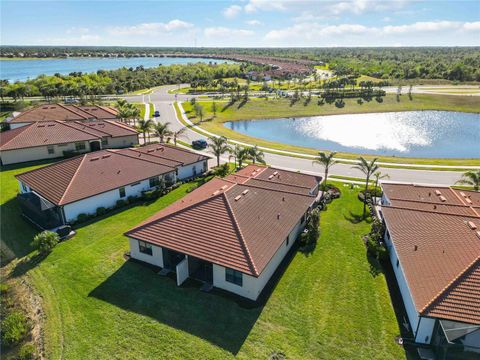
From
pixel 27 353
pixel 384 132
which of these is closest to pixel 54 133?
pixel 27 353

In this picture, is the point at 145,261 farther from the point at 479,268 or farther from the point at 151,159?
the point at 479,268

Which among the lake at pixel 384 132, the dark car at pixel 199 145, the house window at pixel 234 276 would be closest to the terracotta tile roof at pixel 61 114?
the dark car at pixel 199 145

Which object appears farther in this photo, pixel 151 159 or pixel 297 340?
pixel 151 159

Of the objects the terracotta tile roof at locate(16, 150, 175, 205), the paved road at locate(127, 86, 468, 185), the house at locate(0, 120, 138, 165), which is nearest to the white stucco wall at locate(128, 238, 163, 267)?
the terracotta tile roof at locate(16, 150, 175, 205)

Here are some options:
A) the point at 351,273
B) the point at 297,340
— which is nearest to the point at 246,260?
the point at 297,340

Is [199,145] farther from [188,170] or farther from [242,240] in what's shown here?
[242,240]
